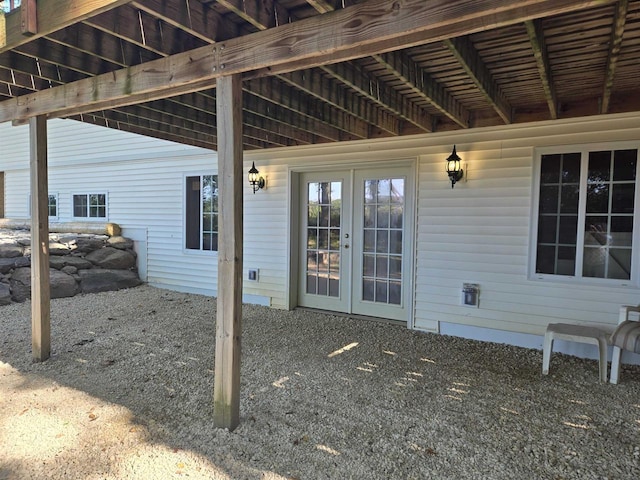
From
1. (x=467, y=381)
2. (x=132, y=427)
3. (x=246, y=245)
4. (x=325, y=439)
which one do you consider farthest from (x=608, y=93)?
(x=246, y=245)

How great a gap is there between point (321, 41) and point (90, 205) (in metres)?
7.89

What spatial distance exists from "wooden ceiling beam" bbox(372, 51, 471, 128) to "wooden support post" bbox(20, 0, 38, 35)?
2029 millimetres

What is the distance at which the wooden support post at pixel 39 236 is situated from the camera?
3.51 m

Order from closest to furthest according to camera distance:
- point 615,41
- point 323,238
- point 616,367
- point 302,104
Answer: point 615,41, point 616,367, point 302,104, point 323,238

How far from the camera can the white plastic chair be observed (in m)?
2.96

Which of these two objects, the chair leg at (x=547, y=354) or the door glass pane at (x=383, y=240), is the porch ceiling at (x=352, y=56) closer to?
the door glass pane at (x=383, y=240)

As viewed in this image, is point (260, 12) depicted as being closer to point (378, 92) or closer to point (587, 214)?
point (378, 92)

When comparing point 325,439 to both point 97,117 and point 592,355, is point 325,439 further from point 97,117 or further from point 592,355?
point 97,117

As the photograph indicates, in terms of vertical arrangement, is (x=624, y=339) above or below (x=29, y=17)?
below

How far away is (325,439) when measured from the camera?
233 centimetres

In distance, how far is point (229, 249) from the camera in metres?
2.44

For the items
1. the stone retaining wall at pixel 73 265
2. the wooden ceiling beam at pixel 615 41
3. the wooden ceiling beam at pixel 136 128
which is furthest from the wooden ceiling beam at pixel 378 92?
the stone retaining wall at pixel 73 265

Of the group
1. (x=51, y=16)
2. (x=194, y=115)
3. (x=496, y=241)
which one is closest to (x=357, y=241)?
(x=496, y=241)

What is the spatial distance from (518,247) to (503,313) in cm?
73
